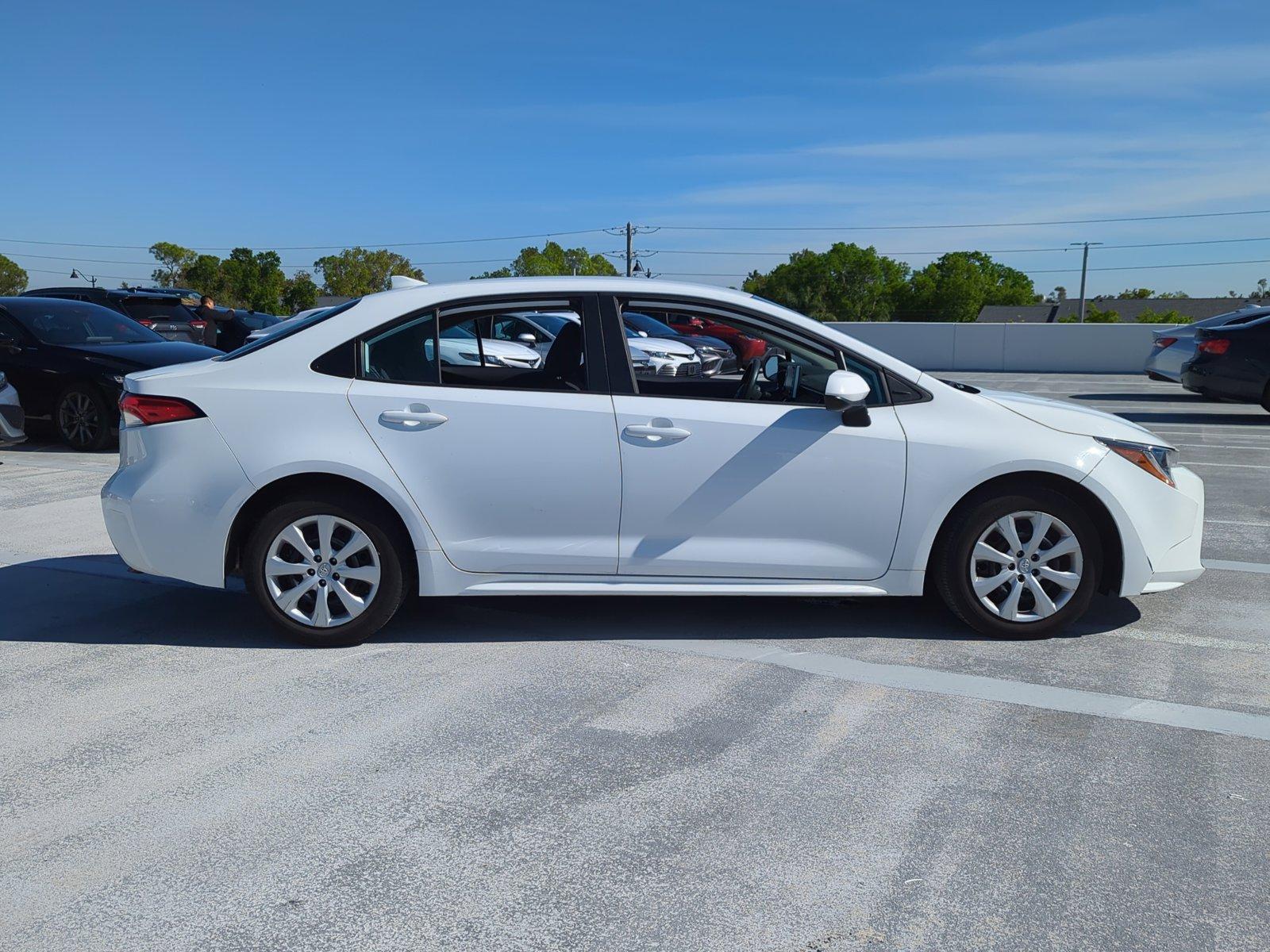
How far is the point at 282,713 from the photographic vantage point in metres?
4.22

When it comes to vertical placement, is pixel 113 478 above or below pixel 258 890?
above

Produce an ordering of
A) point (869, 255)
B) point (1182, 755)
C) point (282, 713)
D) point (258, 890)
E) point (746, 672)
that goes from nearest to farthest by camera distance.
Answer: point (258, 890) → point (1182, 755) → point (282, 713) → point (746, 672) → point (869, 255)

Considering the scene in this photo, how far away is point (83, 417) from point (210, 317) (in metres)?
8.52

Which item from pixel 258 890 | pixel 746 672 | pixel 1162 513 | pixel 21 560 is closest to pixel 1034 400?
pixel 1162 513

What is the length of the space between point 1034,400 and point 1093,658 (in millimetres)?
1230

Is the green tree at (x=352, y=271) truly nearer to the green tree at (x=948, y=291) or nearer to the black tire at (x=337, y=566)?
the green tree at (x=948, y=291)

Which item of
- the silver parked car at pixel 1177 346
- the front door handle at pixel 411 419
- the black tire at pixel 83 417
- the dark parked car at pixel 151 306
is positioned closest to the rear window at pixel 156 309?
the dark parked car at pixel 151 306

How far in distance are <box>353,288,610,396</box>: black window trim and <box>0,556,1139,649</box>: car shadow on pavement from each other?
40.7 inches

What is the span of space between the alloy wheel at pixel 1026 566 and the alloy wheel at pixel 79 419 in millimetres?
9353

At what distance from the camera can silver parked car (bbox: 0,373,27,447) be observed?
9883 mm

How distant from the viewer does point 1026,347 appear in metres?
31.5

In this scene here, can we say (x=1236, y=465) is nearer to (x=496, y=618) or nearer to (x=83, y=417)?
(x=496, y=618)

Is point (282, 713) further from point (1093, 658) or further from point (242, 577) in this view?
point (1093, 658)

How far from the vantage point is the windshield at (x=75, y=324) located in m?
11.7
